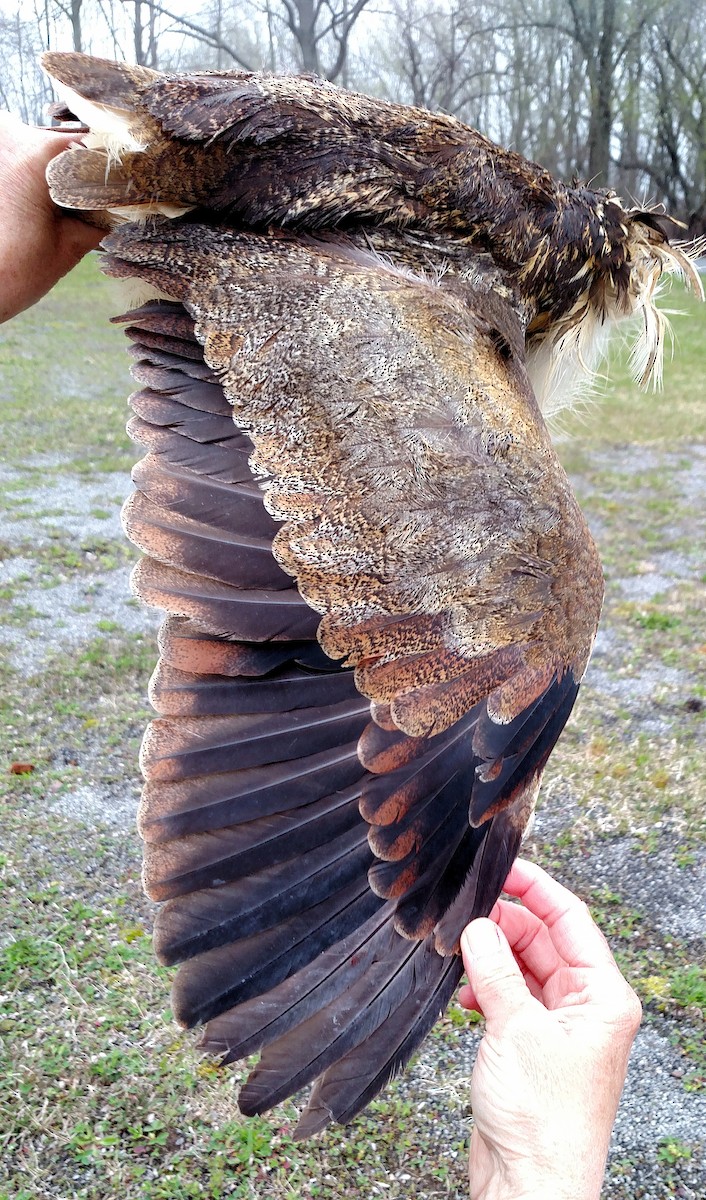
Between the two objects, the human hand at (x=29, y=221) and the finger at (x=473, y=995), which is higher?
the human hand at (x=29, y=221)

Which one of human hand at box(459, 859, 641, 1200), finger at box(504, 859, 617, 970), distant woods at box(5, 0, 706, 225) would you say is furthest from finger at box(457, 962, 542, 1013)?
distant woods at box(5, 0, 706, 225)

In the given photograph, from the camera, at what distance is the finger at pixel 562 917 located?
109 inches

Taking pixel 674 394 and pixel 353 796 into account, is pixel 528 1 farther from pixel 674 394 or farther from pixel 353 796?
pixel 353 796

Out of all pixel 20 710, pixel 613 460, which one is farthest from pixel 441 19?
pixel 20 710

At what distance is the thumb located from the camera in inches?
90.4

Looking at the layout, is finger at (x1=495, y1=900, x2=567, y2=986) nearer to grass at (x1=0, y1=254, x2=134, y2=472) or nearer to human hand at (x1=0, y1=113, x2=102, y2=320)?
human hand at (x1=0, y1=113, x2=102, y2=320)

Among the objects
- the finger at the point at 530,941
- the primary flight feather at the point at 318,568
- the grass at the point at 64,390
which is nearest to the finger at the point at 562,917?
the finger at the point at 530,941

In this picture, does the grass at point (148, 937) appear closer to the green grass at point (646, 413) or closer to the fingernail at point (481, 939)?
the fingernail at point (481, 939)

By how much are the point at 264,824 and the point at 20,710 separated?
388 cm

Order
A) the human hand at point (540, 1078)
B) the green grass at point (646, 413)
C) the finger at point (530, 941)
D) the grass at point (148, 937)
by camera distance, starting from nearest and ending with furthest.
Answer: the human hand at point (540, 1078) < the finger at point (530, 941) < the grass at point (148, 937) < the green grass at point (646, 413)

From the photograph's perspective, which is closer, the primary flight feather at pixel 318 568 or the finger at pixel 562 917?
the primary flight feather at pixel 318 568

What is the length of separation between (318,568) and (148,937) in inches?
96.3

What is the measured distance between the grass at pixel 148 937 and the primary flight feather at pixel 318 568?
138 centimetres

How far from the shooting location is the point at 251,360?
273 centimetres
